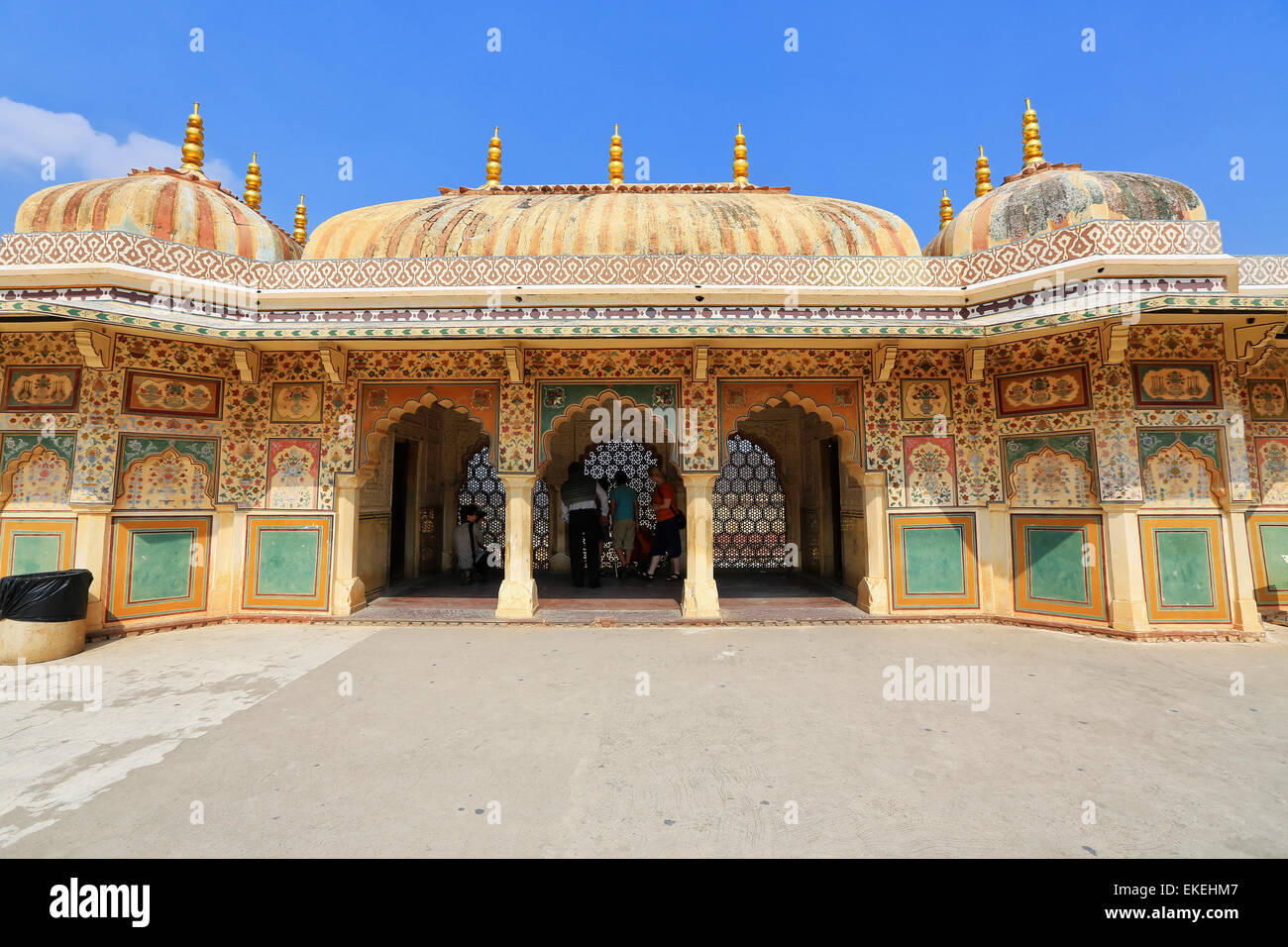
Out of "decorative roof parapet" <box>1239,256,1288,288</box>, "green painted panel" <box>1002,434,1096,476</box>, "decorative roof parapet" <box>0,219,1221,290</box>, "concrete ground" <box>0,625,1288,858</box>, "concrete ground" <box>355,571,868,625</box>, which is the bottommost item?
"concrete ground" <box>0,625,1288,858</box>

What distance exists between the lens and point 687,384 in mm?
7176

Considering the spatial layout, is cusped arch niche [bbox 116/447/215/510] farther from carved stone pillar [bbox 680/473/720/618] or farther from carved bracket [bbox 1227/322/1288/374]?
carved bracket [bbox 1227/322/1288/374]

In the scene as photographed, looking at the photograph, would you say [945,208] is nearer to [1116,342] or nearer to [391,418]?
[1116,342]

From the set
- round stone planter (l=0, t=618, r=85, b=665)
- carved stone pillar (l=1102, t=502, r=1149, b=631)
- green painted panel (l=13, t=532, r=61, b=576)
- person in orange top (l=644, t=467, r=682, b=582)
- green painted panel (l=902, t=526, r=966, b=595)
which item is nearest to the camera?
round stone planter (l=0, t=618, r=85, b=665)

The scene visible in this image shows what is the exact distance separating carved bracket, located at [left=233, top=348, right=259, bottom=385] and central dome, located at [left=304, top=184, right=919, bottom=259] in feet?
6.50

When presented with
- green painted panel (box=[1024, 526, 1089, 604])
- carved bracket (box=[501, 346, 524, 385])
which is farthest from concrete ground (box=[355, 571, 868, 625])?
carved bracket (box=[501, 346, 524, 385])

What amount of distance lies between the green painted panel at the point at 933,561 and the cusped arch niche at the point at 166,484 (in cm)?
868

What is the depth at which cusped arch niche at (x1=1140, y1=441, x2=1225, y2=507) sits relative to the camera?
6.21 metres

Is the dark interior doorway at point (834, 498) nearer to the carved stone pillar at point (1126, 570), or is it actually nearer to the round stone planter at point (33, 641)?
the carved stone pillar at point (1126, 570)

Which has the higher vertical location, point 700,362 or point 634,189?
point 634,189

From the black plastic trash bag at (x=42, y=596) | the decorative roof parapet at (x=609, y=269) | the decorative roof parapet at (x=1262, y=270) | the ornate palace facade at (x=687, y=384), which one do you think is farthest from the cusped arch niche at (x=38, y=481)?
the decorative roof parapet at (x=1262, y=270)

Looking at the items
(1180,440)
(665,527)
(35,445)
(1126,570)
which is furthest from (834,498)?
(35,445)

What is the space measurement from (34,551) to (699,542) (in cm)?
753
